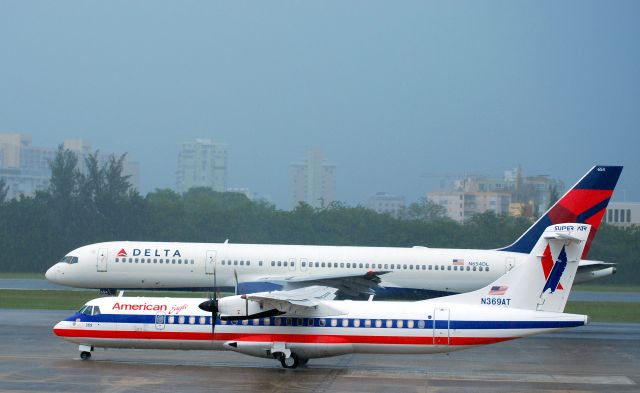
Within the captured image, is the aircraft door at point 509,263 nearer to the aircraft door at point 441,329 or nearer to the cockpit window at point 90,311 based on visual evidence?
the aircraft door at point 441,329

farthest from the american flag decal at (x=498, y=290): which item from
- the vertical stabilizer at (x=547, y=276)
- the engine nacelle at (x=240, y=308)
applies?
the engine nacelle at (x=240, y=308)

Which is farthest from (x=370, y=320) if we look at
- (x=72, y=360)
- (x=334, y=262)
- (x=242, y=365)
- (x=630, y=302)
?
(x=630, y=302)

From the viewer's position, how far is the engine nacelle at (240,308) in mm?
27672

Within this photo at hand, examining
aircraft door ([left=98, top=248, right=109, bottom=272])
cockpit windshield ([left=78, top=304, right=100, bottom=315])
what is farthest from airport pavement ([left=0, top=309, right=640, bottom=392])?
aircraft door ([left=98, top=248, right=109, bottom=272])

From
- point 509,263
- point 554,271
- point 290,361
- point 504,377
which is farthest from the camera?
point 509,263

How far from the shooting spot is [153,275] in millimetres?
41031

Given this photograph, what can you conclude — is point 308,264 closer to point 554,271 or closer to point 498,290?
point 498,290

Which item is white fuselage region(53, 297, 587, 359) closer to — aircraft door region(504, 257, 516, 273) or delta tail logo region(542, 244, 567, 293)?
delta tail logo region(542, 244, 567, 293)

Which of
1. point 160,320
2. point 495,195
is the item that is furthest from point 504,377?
point 495,195

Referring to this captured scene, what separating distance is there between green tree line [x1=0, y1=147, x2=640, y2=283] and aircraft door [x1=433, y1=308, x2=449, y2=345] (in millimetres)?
54495

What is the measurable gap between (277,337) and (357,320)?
2484mm

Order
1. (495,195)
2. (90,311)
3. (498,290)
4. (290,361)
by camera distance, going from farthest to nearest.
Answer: (495,195)
(90,311)
(290,361)
(498,290)

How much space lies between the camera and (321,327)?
28.4m

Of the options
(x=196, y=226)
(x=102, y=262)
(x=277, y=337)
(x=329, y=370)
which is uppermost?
(x=196, y=226)
